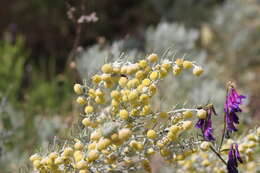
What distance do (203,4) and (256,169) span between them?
289 cm

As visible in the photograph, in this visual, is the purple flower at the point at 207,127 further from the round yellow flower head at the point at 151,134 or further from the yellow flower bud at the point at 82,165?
the yellow flower bud at the point at 82,165

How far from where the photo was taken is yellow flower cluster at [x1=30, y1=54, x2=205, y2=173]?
2.76 ft

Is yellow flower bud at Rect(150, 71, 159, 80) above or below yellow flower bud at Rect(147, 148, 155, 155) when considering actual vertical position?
above

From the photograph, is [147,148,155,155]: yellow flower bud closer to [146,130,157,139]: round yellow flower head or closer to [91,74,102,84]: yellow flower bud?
[146,130,157,139]: round yellow flower head

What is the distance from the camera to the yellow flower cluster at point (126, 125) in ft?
2.76

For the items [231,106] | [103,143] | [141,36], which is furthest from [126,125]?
[141,36]

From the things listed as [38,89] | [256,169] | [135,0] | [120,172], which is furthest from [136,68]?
[135,0]

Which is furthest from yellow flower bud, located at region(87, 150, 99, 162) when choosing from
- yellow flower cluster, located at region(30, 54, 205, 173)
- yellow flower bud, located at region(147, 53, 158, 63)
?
yellow flower bud, located at region(147, 53, 158, 63)

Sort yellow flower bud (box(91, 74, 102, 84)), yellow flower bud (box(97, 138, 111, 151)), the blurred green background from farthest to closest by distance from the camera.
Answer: the blurred green background
yellow flower bud (box(91, 74, 102, 84))
yellow flower bud (box(97, 138, 111, 151))

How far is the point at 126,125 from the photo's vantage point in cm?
89

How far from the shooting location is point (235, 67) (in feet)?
11.2

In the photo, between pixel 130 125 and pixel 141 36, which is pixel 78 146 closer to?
pixel 130 125

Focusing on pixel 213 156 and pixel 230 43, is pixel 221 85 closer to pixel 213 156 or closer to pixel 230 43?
pixel 230 43

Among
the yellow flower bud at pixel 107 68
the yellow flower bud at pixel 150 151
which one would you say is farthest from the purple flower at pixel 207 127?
the yellow flower bud at pixel 107 68
